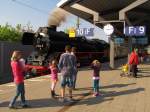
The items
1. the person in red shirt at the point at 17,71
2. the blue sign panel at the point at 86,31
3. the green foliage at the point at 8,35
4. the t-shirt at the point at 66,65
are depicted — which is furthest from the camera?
the green foliage at the point at 8,35

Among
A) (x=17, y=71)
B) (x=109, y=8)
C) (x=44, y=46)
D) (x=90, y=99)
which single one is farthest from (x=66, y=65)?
(x=109, y=8)

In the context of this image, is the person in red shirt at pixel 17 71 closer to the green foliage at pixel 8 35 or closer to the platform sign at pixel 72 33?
the platform sign at pixel 72 33

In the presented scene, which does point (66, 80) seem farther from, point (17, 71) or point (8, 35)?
point (8, 35)

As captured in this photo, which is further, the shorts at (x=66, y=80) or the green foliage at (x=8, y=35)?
the green foliage at (x=8, y=35)

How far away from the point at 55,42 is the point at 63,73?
53.5 feet

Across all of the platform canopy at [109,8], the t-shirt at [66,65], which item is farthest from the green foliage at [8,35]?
the t-shirt at [66,65]

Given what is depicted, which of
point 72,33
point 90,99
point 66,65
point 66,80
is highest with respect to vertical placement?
point 72,33

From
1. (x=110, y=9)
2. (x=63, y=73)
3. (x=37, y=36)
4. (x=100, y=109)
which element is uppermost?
(x=110, y=9)

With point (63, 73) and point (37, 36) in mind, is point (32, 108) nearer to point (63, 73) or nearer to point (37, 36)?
point (63, 73)

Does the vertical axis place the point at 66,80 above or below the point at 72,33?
below

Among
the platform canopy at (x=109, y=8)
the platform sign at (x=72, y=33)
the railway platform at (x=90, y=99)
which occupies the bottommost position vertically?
the railway platform at (x=90, y=99)

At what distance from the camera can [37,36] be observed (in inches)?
1150

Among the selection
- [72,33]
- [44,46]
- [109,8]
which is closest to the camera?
[44,46]

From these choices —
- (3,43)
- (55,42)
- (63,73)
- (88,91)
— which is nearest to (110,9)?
(55,42)
